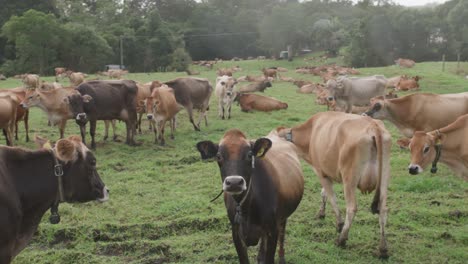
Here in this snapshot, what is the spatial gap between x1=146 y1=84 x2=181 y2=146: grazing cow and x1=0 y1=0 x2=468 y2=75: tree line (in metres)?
33.6

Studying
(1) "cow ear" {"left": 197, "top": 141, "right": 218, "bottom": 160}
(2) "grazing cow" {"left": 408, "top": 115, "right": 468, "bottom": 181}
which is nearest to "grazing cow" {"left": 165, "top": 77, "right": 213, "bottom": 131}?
(2) "grazing cow" {"left": 408, "top": 115, "right": 468, "bottom": 181}

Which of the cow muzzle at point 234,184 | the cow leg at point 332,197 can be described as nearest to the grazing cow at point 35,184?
the cow muzzle at point 234,184

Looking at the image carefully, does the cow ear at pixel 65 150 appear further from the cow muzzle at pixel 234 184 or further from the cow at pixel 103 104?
the cow at pixel 103 104

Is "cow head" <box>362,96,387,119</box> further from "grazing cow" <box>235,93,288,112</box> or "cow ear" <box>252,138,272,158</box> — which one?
"grazing cow" <box>235,93,288,112</box>

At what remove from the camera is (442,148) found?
7121 millimetres

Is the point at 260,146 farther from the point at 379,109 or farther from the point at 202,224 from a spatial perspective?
the point at 379,109

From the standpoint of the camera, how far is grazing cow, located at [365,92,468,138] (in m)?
10.5

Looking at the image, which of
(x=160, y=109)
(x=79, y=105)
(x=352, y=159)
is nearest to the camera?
(x=352, y=159)

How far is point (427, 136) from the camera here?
271 inches

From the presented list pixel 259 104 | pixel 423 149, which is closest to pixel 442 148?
pixel 423 149

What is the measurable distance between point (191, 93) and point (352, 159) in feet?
32.4

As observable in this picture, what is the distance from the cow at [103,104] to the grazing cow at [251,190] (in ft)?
26.3

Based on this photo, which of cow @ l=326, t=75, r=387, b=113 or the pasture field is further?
cow @ l=326, t=75, r=387, b=113

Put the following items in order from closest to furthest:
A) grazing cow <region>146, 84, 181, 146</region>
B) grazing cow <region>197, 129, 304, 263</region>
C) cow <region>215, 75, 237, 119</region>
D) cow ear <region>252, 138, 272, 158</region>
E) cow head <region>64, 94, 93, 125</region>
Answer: grazing cow <region>197, 129, 304, 263</region>
cow ear <region>252, 138, 272, 158</region>
cow head <region>64, 94, 93, 125</region>
grazing cow <region>146, 84, 181, 146</region>
cow <region>215, 75, 237, 119</region>
